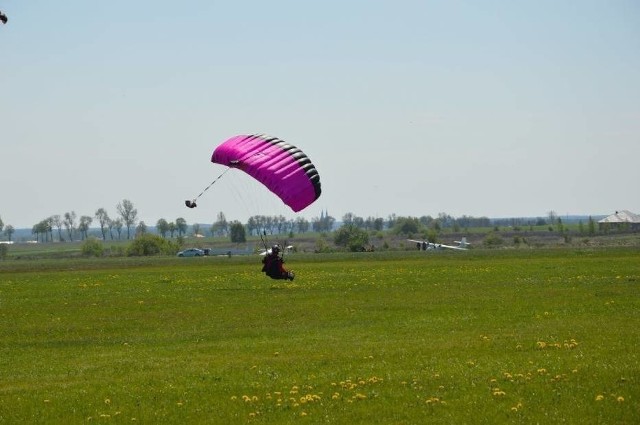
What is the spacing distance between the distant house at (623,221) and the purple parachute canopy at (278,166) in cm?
16500

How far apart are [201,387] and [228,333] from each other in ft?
33.6

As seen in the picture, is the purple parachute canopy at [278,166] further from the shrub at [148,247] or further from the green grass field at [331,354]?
the shrub at [148,247]

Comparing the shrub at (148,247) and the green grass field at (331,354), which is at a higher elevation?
the shrub at (148,247)

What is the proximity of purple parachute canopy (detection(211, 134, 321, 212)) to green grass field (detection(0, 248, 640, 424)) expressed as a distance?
4.32 meters

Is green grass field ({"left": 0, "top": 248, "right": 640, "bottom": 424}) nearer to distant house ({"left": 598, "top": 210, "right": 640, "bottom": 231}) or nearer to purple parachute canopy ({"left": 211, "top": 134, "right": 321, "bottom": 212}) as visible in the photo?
purple parachute canopy ({"left": 211, "top": 134, "right": 321, "bottom": 212})

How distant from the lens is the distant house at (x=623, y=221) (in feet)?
622

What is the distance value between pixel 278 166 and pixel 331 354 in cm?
1017

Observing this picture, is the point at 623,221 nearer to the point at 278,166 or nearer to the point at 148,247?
the point at 148,247

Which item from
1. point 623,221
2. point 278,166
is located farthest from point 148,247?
point 278,166

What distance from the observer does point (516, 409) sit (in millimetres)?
16812

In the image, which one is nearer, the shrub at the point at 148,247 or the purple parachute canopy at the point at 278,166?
the purple parachute canopy at the point at 278,166

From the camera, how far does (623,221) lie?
18925cm

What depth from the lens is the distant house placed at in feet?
622

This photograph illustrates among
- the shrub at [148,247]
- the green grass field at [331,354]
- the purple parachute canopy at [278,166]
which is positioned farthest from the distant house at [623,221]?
the purple parachute canopy at [278,166]
